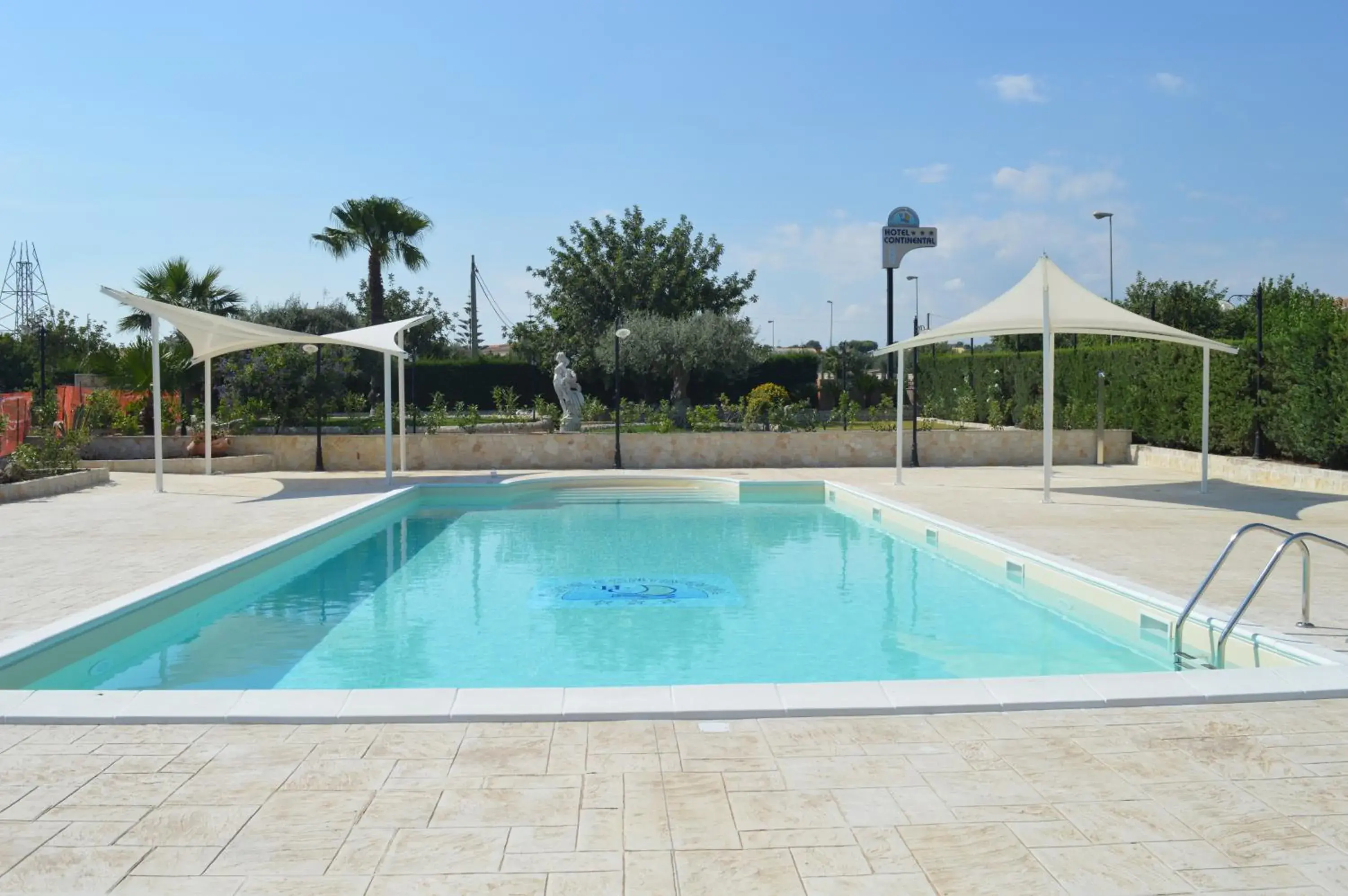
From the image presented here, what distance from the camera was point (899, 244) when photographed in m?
19.1

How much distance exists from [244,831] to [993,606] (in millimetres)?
6034

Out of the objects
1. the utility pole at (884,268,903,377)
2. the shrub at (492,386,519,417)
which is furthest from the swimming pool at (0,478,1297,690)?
the shrub at (492,386,519,417)

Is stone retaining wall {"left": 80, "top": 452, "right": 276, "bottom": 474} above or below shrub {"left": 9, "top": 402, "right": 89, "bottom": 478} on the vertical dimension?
below

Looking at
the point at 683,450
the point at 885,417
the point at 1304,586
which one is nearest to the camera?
the point at 1304,586

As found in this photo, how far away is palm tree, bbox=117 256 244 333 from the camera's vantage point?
22.2 meters

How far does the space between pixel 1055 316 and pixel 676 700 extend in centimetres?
1024

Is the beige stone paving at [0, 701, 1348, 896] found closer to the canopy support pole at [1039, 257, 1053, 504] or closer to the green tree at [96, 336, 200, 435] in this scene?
the canopy support pole at [1039, 257, 1053, 504]

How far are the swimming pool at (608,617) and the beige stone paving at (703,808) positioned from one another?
1.76 meters

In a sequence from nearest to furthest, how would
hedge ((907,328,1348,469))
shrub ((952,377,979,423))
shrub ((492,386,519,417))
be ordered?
hedge ((907,328,1348,469)) → shrub ((492,386,519,417)) → shrub ((952,377,979,423))

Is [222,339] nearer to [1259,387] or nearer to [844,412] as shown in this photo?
[844,412]

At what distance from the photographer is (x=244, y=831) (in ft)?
10.0

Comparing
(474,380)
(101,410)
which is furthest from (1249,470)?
(474,380)

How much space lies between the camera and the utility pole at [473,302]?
50625mm

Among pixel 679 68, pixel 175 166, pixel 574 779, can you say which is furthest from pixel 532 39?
pixel 574 779
